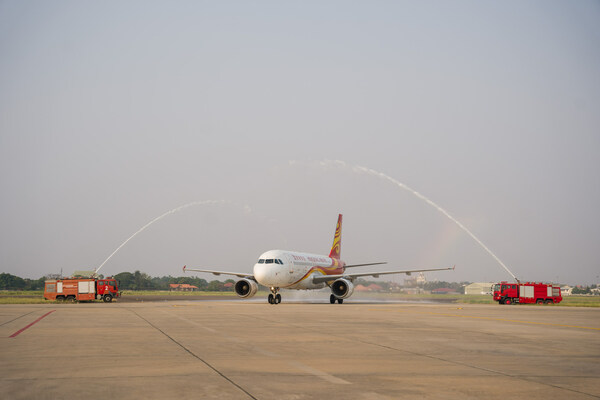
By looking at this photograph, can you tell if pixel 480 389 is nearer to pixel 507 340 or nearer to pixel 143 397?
pixel 143 397

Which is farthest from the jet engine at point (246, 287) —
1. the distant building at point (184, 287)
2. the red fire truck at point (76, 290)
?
the distant building at point (184, 287)

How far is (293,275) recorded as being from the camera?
5088cm

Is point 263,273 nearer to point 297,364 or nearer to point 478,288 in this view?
point 297,364

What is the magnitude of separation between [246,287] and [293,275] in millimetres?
4794

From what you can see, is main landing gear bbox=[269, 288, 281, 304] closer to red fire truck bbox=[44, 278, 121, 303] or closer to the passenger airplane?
the passenger airplane

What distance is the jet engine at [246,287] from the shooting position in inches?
2071

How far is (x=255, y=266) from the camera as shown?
49000 millimetres

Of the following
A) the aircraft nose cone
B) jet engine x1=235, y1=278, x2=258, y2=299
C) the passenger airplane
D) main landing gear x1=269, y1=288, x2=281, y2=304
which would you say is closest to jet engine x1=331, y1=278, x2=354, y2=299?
the passenger airplane

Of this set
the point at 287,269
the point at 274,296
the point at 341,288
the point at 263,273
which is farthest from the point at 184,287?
the point at 263,273

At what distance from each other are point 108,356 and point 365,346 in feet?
20.7

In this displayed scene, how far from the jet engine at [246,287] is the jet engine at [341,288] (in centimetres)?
704

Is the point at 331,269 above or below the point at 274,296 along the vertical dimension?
above

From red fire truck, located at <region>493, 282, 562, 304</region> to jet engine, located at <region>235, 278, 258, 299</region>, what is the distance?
78.4ft

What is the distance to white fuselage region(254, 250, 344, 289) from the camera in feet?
159
